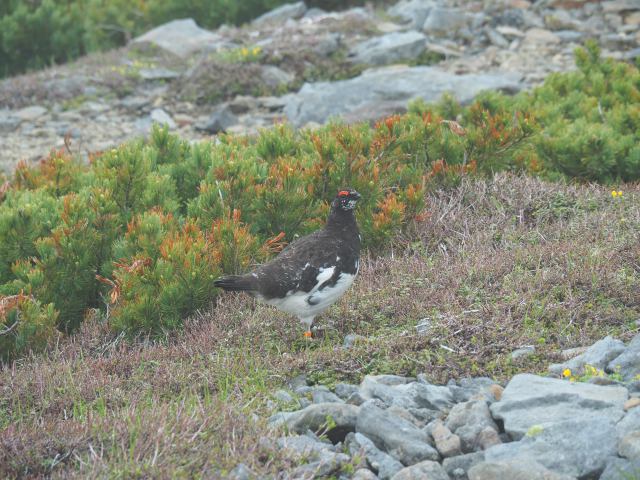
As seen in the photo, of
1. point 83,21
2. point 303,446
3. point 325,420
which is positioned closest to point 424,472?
point 303,446

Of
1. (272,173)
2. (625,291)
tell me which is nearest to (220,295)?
(272,173)

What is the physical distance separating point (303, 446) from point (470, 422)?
88 centimetres

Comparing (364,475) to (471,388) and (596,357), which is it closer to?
(471,388)

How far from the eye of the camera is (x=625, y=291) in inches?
246

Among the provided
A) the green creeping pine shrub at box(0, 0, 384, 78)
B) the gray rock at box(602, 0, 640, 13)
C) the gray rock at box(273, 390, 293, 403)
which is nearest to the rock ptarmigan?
the gray rock at box(273, 390, 293, 403)

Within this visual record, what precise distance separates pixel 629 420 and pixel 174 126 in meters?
11.3

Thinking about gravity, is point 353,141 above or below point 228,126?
above

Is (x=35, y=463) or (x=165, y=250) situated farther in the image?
(x=165, y=250)

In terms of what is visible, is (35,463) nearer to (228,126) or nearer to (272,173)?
(272,173)

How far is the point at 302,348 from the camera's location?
6.34 m

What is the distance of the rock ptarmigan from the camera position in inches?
250

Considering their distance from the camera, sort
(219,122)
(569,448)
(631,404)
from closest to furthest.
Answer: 1. (569,448)
2. (631,404)
3. (219,122)

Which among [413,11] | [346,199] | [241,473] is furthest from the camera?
[413,11]

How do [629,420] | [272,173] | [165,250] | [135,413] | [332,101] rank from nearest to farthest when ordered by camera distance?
[629,420] → [135,413] → [165,250] → [272,173] → [332,101]
